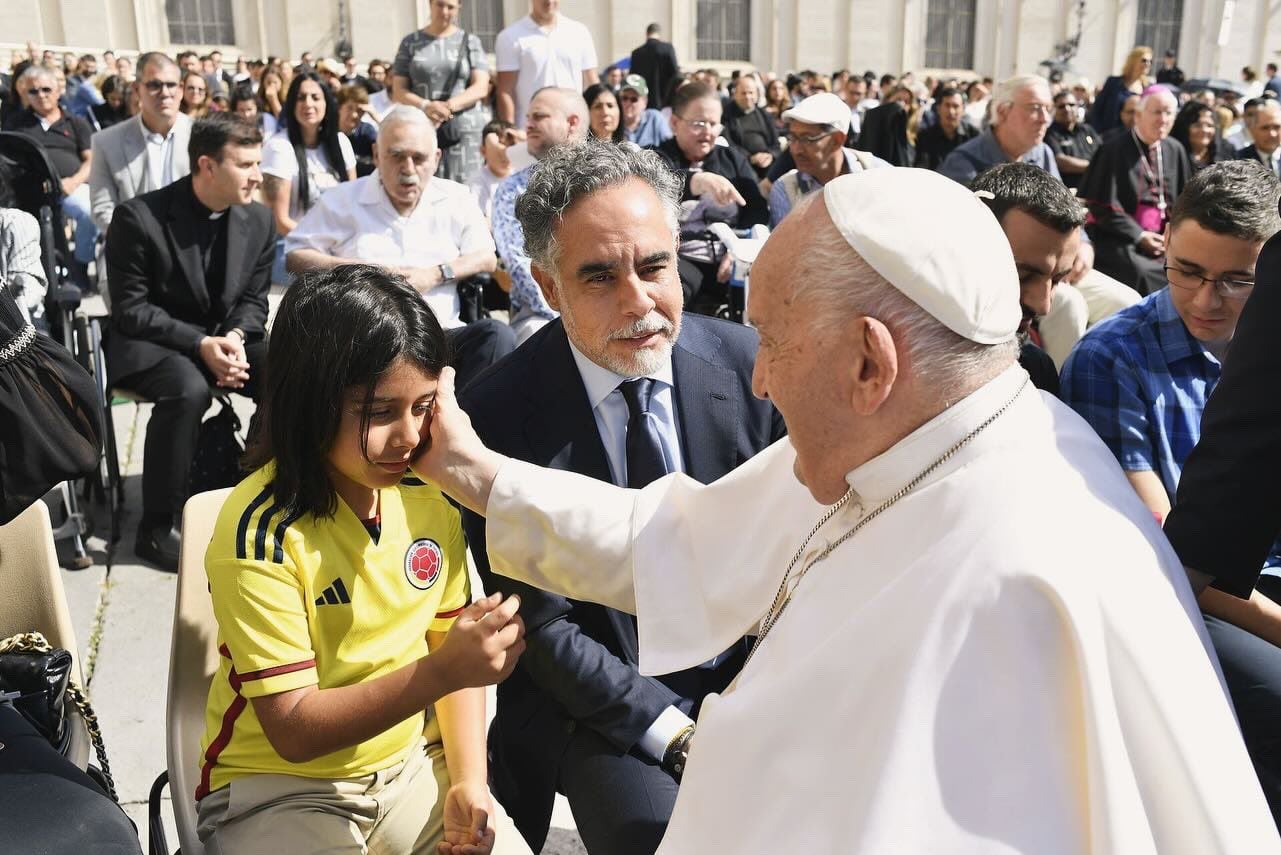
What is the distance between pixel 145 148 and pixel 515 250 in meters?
2.48

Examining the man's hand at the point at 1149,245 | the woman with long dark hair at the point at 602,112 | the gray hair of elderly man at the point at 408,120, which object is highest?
the gray hair of elderly man at the point at 408,120

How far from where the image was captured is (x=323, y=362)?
211 cm

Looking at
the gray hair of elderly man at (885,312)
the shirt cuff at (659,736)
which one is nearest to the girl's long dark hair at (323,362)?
the shirt cuff at (659,736)

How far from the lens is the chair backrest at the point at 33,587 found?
240 cm

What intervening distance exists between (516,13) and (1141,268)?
90.4 feet

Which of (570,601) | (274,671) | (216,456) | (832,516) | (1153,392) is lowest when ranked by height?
(216,456)

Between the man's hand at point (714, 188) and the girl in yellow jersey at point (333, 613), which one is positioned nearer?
the girl in yellow jersey at point (333, 613)

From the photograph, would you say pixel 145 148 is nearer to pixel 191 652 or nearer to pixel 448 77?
pixel 448 77

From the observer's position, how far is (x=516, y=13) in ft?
104

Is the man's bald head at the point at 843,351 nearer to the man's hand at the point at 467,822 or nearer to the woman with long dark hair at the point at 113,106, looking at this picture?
the man's hand at the point at 467,822

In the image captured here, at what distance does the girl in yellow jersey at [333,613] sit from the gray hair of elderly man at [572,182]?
48 centimetres

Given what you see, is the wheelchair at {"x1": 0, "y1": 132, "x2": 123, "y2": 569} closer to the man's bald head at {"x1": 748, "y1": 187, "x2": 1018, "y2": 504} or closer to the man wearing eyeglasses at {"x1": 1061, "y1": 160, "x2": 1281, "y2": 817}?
the man wearing eyeglasses at {"x1": 1061, "y1": 160, "x2": 1281, "y2": 817}

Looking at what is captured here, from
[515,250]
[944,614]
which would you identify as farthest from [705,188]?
[944,614]

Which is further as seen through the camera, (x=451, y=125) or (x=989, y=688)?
(x=451, y=125)
